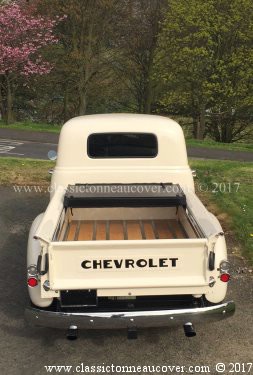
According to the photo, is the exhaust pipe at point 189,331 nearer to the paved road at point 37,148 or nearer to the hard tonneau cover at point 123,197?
the hard tonneau cover at point 123,197

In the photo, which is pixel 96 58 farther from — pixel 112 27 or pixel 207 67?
pixel 207 67

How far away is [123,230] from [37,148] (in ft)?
45.5

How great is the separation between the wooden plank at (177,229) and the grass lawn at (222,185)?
5.46ft

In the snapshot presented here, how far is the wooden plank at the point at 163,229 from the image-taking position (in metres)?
5.17

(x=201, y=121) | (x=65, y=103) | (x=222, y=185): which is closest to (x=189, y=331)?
(x=222, y=185)

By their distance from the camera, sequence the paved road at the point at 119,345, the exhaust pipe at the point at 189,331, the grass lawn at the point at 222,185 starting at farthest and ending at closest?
the grass lawn at the point at 222,185 < the paved road at the point at 119,345 < the exhaust pipe at the point at 189,331

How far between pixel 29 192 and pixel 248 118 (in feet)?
64.9

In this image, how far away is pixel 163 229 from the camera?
17.6ft

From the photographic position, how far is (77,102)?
28547 mm

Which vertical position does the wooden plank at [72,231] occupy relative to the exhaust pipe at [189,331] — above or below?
above

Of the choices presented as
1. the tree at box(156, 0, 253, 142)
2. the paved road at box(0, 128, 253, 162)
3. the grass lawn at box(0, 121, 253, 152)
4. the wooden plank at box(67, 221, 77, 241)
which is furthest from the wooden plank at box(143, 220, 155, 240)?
the tree at box(156, 0, 253, 142)

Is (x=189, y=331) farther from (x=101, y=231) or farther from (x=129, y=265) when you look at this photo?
(x=101, y=231)

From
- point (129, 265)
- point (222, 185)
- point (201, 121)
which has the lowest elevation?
point (201, 121)

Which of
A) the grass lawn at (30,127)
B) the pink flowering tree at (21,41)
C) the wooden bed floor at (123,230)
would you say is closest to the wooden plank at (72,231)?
the wooden bed floor at (123,230)
